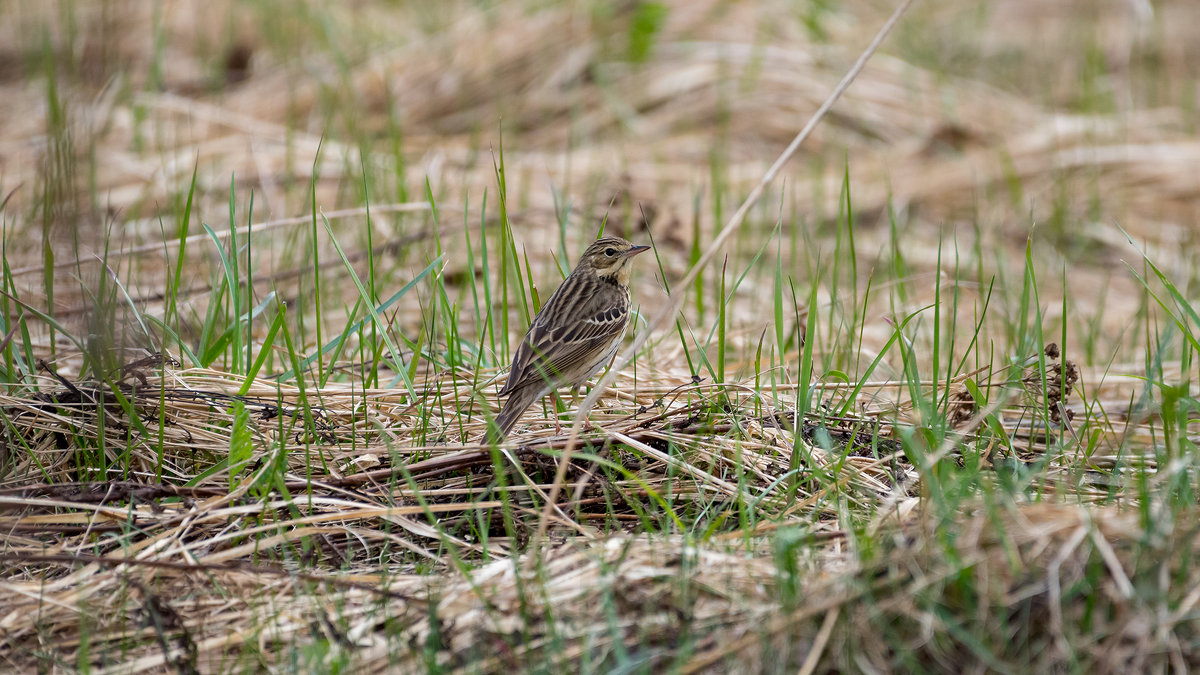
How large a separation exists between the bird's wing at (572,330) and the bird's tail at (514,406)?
0.08 meters

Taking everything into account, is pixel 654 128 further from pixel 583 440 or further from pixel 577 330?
pixel 583 440

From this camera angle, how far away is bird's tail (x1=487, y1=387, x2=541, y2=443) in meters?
4.38

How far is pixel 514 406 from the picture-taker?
4449 mm

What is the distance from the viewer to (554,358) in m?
4.80

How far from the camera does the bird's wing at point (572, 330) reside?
15.6 feet

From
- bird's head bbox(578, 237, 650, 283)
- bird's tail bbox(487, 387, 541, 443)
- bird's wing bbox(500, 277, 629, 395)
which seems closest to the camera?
bird's tail bbox(487, 387, 541, 443)

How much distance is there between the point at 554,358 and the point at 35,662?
2356 millimetres

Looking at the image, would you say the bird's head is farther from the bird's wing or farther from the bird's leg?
the bird's leg

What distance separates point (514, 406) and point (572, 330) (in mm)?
669

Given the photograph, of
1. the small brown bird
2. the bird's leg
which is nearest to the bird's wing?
the small brown bird

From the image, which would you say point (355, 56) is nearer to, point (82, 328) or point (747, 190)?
point (747, 190)

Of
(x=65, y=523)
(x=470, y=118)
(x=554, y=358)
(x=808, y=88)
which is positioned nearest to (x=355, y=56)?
(x=470, y=118)

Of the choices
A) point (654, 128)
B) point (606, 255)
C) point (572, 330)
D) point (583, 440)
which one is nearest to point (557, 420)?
point (583, 440)

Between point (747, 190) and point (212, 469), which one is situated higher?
point (747, 190)
